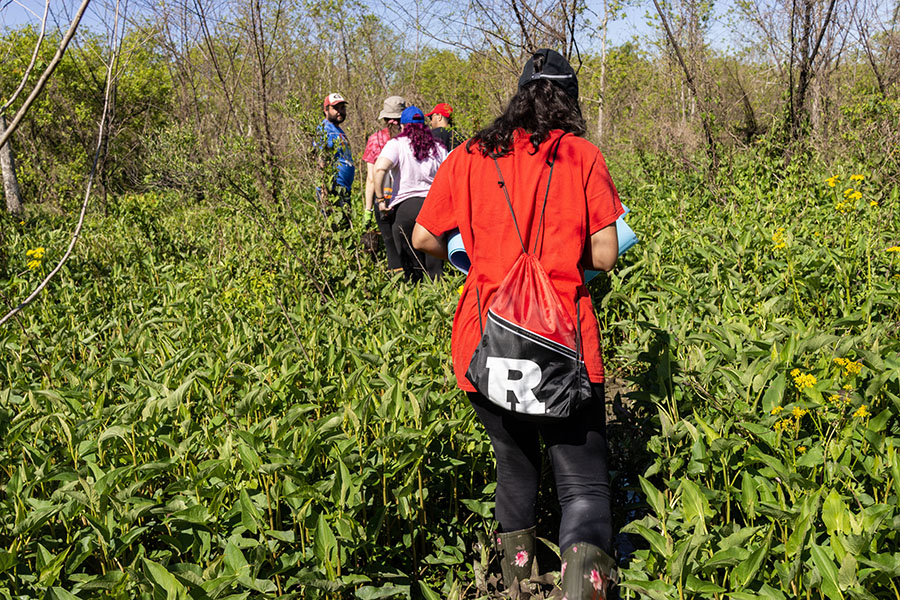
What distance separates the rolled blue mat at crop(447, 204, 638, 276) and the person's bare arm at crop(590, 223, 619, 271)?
0.16ft

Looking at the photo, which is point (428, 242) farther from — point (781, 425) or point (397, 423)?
point (781, 425)

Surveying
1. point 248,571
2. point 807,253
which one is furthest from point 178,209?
point 248,571

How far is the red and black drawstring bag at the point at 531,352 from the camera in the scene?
6.15 feet

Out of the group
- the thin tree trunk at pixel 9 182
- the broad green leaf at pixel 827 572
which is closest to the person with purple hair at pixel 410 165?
the broad green leaf at pixel 827 572

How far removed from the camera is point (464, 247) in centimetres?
219

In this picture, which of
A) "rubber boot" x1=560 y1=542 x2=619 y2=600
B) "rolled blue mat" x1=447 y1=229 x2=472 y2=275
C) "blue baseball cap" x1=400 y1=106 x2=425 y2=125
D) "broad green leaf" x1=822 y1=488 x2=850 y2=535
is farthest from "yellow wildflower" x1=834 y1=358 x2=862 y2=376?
"blue baseball cap" x1=400 y1=106 x2=425 y2=125

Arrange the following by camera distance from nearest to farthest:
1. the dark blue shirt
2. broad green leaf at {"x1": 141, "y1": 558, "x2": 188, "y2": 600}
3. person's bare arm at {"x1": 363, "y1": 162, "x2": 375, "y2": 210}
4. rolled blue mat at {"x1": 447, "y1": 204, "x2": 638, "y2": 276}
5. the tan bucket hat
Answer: broad green leaf at {"x1": 141, "y1": 558, "x2": 188, "y2": 600} → rolled blue mat at {"x1": 447, "y1": 204, "x2": 638, "y2": 276} → the dark blue shirt → person's bare arm at {"x1": 363, "y1": 162, "x2": 375, "y2": 210} → the tan bucket hat

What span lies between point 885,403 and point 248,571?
2.20 metres

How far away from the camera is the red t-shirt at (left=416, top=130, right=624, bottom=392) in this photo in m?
1.96

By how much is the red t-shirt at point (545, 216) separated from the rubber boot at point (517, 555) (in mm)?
491

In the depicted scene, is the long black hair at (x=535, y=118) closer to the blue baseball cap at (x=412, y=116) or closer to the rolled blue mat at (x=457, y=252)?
the rolled blue mat at (x=457, y=252)

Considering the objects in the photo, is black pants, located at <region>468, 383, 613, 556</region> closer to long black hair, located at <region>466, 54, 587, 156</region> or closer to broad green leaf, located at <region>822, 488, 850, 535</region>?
broad green leaf, located at <region>822, 488, 850, 535</region>

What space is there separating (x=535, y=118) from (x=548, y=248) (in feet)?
1.26

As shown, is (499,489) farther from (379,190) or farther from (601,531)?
→ (379,190)
